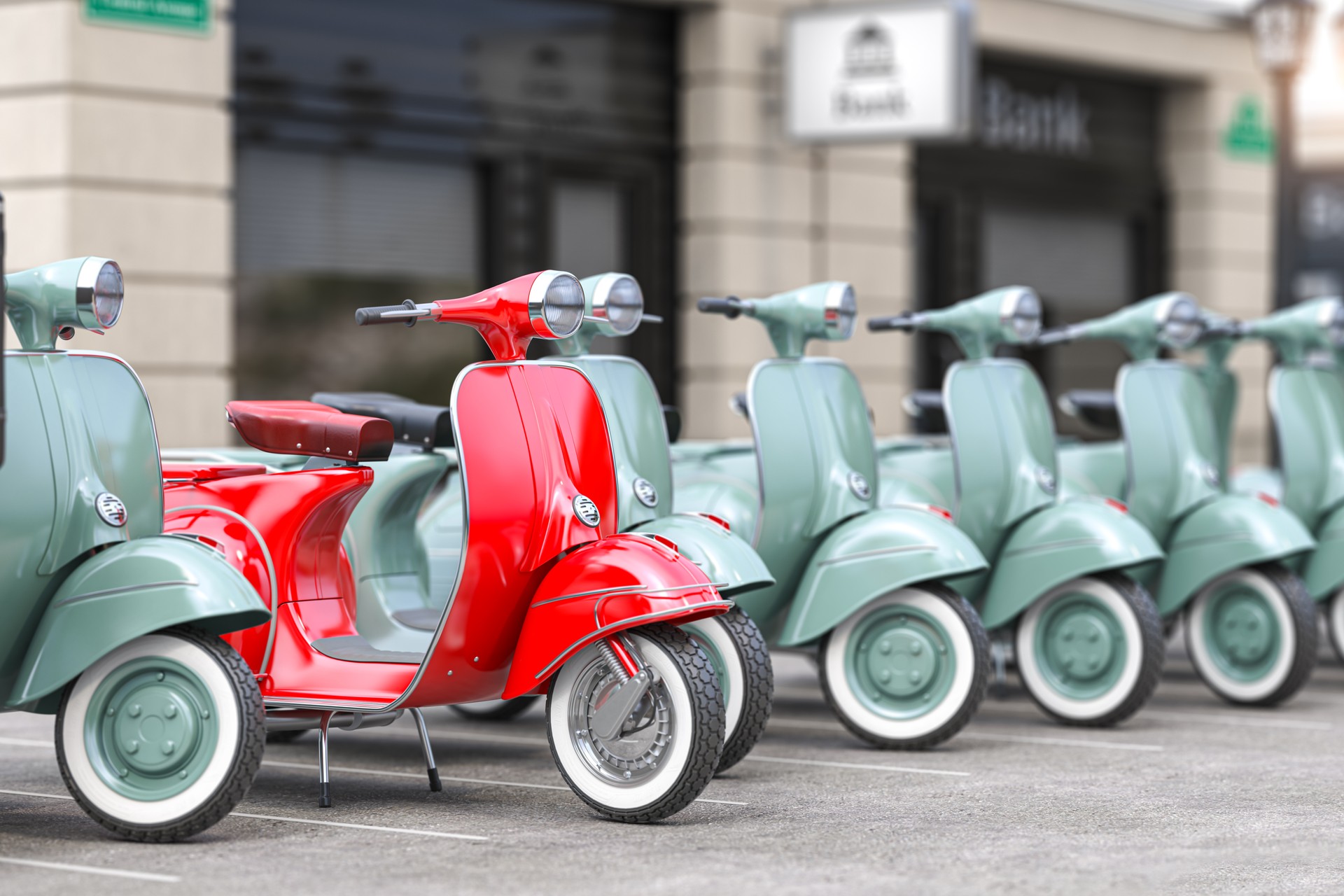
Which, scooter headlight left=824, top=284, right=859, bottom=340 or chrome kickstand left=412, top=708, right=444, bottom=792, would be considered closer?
chrome kickstand left=412, top=708, right=444, bottom=792

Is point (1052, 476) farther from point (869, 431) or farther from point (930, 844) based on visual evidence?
point (930, 844)

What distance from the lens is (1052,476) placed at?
7.26 m

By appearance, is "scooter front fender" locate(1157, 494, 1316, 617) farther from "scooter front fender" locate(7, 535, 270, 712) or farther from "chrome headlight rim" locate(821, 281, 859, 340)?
"scooter front fender" locate(7, 535, 270, 712)

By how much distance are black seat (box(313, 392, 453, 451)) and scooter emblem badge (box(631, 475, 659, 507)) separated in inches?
33.6

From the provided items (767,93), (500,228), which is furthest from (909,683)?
(767,93)

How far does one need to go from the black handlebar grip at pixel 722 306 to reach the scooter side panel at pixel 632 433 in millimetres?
559

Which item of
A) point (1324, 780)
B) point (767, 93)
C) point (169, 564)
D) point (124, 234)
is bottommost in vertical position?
point (1324, 780)

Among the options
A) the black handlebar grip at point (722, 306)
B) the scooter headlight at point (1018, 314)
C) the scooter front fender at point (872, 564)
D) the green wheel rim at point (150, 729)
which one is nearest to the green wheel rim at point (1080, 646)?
the scooter front fender at point (872, 564)

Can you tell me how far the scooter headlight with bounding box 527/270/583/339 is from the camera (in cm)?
514

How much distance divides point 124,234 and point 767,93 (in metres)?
4.64

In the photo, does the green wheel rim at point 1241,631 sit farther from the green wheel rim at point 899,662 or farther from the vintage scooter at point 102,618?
Result: the vintage scooter at point 102,618

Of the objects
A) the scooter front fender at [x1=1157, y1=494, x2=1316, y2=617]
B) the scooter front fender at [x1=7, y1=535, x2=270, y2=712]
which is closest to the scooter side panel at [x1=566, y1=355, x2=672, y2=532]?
the scooter front fender at [x1=7, y1=535, x2=270, y2=712]

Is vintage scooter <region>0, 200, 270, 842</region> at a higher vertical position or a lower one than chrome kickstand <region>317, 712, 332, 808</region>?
higher

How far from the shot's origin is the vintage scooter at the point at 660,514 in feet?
17.6
